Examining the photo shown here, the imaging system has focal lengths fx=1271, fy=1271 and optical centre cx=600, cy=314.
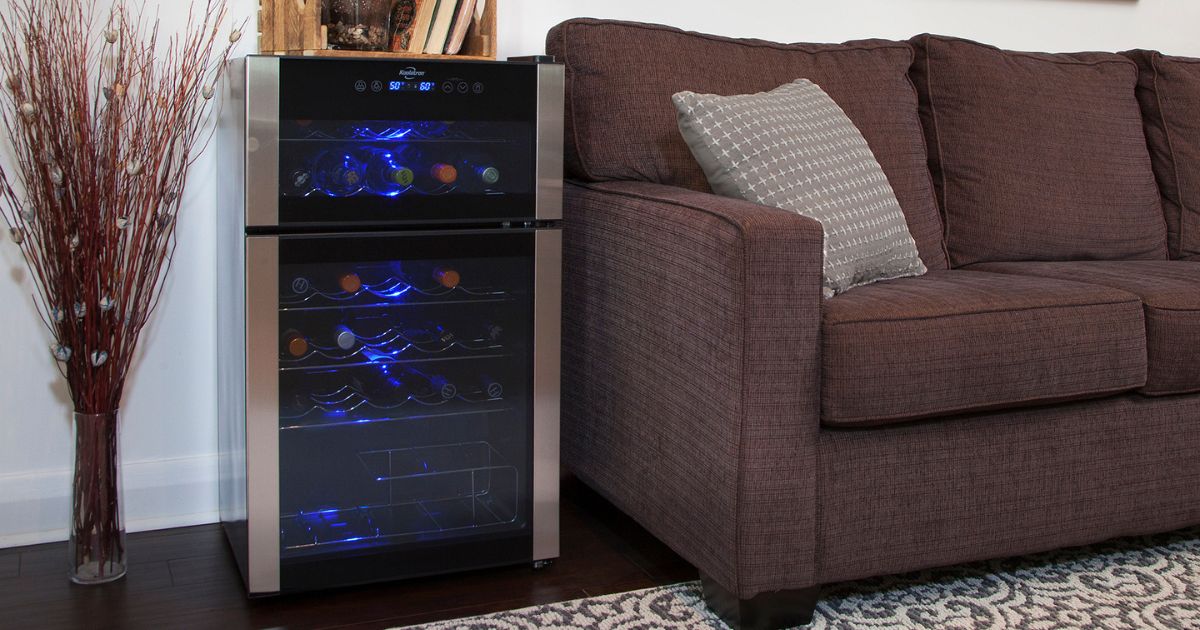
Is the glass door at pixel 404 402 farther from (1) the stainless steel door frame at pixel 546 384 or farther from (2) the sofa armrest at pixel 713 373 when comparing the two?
(2) the sofa armrest at pixel 713 373

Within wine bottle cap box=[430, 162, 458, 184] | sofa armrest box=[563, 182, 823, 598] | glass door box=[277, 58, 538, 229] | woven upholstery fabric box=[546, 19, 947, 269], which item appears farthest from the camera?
woven upholstery fabric box=[546, 19, 947, 269]

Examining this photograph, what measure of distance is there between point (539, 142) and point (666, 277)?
1.01ft

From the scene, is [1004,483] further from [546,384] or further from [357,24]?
[357,24]

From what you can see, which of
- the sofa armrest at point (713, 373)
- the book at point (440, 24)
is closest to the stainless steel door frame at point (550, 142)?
the sofa armrest at point (713, 373)

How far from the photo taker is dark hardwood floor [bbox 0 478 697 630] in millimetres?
1994

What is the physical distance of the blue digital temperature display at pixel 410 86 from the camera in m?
2.00

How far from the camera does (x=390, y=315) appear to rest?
2.06 meters

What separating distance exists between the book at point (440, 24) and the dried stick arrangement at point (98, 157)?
33 cm

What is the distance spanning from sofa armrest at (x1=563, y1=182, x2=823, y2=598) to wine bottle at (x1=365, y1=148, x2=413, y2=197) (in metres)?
0.38

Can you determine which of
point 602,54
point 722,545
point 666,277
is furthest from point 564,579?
point 602,54

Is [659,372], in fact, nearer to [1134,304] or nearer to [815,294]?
[815,294]

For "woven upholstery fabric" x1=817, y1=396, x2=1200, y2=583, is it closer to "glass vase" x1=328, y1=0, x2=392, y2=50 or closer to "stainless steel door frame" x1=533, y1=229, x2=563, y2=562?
"stainless steel door frame" x1=533, y1=229, x2=563, y2=562

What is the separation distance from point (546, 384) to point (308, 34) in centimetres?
71

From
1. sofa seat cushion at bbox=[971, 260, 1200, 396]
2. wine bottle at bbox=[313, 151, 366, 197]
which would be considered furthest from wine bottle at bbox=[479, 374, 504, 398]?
sofa seat cushion at bbox=[971, 260, 1200, 396]
